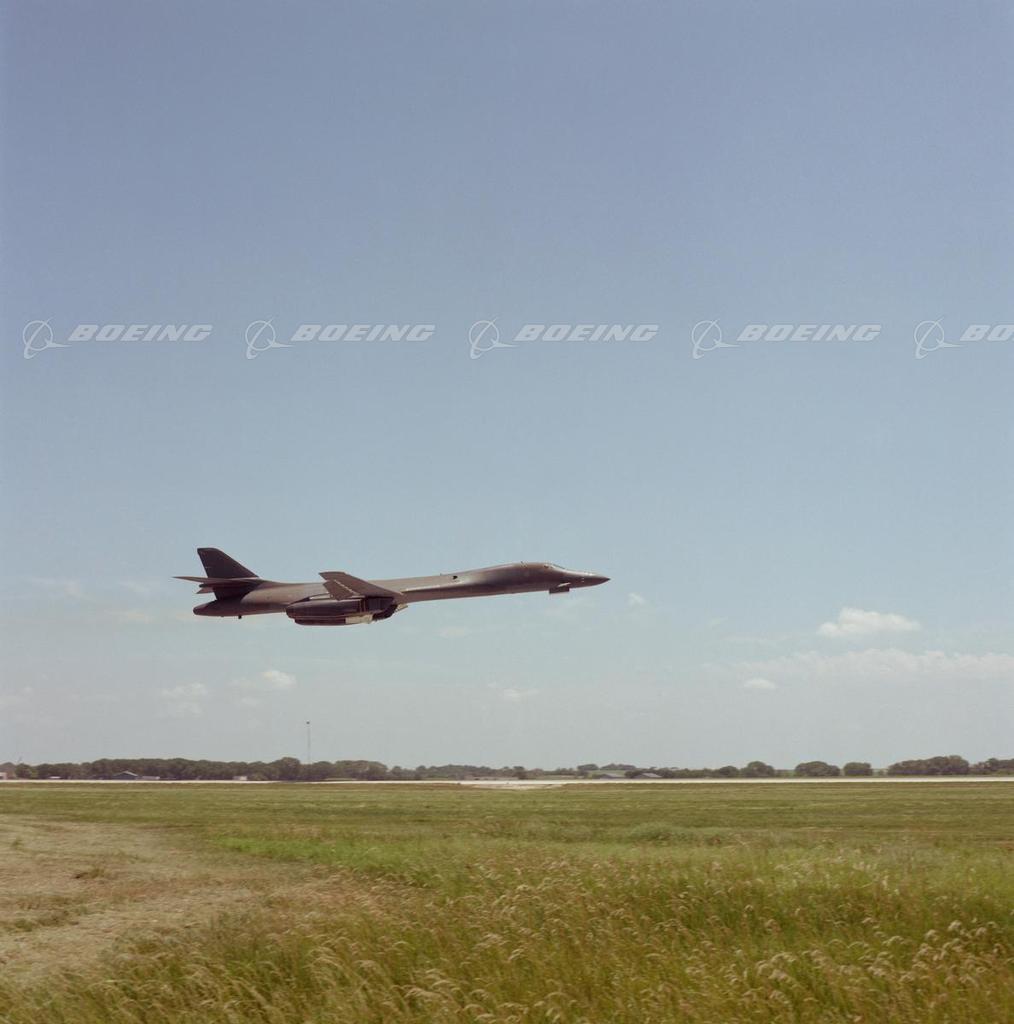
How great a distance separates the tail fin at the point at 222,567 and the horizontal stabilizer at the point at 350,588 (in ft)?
20.8

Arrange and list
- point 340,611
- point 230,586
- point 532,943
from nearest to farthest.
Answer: point 532,943 < point 340,611 < point 230,586

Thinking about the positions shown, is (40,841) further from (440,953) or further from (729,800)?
(729,800)

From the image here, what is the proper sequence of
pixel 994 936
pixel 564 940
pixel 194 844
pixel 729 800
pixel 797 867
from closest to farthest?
pixel 564 940 → pixel 994 936 → pixel 797 867 → pixel 194 844 → pixel 729 800

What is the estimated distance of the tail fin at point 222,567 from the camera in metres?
49.0

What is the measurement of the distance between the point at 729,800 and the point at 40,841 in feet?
142

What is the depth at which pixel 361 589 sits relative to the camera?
44.2 meters

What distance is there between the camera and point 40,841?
145 ft

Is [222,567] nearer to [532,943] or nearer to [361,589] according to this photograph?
[361,589]

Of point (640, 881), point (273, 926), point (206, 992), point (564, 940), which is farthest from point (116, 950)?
point (640, 881)

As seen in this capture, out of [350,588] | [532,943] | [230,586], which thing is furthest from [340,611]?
[532,943]

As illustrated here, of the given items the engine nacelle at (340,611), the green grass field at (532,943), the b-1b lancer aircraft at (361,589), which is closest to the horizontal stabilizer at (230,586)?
the b-1b lancer aircraft at (361,589)

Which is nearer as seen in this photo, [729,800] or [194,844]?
[194,844]

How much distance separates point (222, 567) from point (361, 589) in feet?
30.1

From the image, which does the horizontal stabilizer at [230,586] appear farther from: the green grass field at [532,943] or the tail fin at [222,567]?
the green grass field at [532,943]
